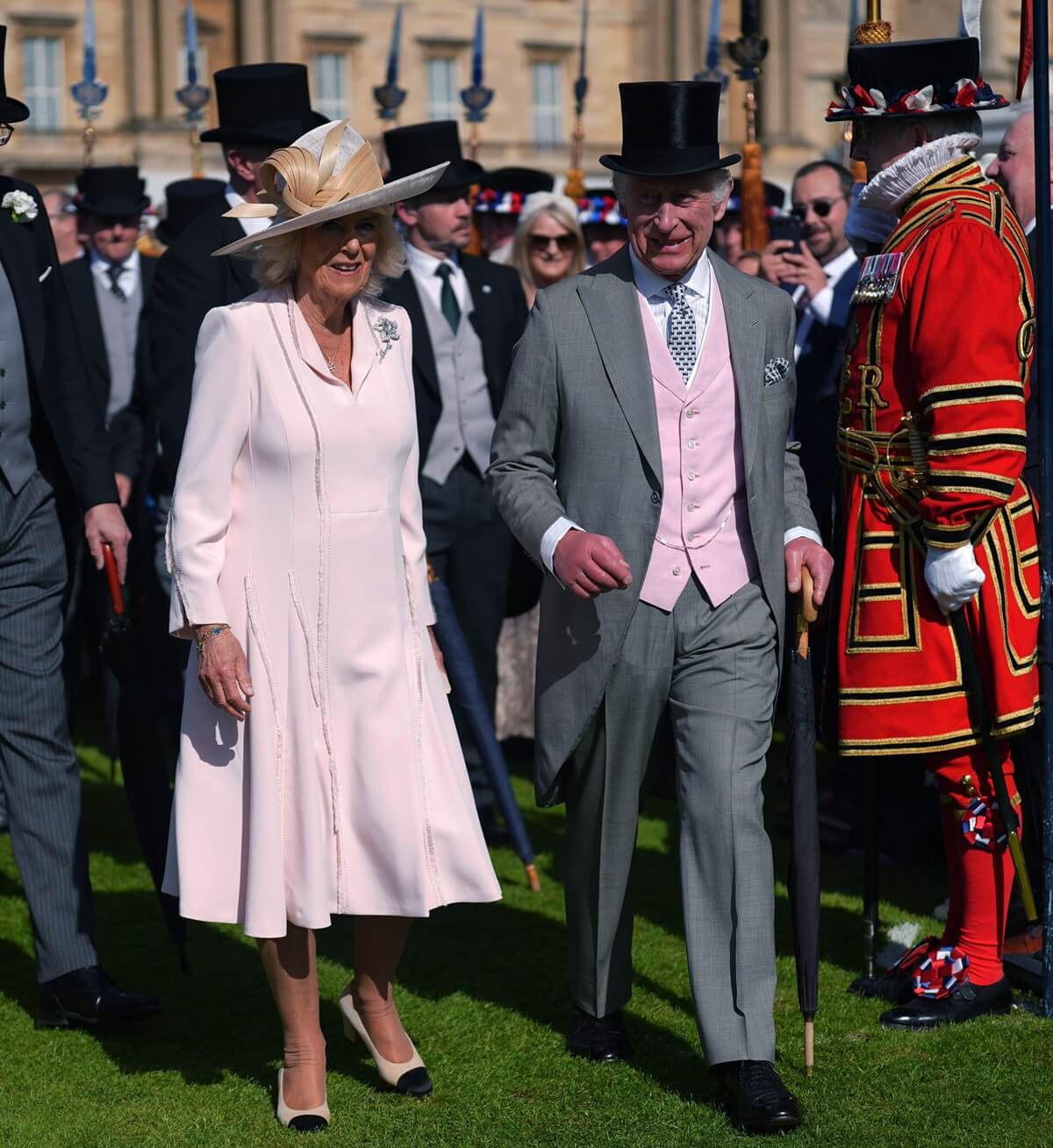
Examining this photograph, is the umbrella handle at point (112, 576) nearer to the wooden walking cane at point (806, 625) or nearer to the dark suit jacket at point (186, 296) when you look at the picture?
the dark suit jacket at point (186, 296)

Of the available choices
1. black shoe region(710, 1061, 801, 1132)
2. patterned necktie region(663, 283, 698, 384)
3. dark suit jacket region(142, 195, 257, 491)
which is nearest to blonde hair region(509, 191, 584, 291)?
dark suit jacket region(142, 195, 257, 491)

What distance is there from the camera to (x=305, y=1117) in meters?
4.38

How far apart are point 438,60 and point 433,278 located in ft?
148

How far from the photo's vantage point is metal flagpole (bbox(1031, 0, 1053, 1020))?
15.6 feet

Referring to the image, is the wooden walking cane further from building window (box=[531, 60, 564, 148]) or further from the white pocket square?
building window (box=[531, 60, 564, 148])

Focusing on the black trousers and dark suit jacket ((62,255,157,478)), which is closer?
the black trousers

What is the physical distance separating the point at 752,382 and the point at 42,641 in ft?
6.18

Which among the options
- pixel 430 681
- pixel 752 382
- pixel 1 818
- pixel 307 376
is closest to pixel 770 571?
pixel 752 382

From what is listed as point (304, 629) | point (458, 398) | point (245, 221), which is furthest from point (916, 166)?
point (458, 398)

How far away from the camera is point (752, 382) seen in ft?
15.0

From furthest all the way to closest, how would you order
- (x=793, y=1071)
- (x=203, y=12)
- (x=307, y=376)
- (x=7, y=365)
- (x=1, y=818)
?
(x=203, y=12) < (x=1, y=818) < (x=7, y=365) < (x=793, y=1071) < (x=307, y=376)

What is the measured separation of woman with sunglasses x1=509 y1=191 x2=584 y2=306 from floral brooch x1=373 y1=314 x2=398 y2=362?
363cm

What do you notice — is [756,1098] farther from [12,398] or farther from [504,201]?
[504,201]

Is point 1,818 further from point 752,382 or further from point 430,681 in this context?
point 752,382
